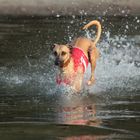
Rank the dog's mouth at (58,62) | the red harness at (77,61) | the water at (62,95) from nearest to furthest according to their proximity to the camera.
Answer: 1. the water at (62,95)
2. the dog's mouth at (58,62)
3. the red harness at (77,61)

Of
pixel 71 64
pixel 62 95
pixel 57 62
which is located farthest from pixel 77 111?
pixel 71 64

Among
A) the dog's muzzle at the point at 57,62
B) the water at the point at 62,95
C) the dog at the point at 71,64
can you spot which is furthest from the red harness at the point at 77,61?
the dog's muzzle at the point at 57,62

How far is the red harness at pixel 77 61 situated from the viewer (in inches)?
335

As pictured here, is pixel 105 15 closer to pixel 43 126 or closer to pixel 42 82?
pixel 42 82

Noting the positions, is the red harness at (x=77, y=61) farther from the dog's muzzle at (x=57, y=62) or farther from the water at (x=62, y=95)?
the dog's muzzle at (x=57, y=62)

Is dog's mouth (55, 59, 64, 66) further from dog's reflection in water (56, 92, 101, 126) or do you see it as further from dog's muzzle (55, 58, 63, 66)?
dog's reflection in water (56, 92, 101, 126)

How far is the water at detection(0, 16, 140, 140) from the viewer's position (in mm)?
6163

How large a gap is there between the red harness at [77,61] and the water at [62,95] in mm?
116

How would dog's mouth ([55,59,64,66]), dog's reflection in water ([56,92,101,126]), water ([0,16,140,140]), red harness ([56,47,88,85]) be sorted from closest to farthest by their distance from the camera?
1. water ([0,16,140,140])
2. dog's reflection in water ([56,92,101,126])
3. dog's mouth ([55,59,64,66])
4. red harness ([56,47,88,85])

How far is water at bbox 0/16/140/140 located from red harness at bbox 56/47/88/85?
0.38 ft

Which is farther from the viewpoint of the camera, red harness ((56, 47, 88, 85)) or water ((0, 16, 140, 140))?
red harness ((56, 47, 88, 85))

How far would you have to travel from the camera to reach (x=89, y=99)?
321 inches

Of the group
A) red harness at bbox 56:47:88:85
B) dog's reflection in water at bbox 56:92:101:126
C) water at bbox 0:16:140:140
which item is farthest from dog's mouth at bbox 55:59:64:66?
dog's reflection in water at bbox 56:92:101:126

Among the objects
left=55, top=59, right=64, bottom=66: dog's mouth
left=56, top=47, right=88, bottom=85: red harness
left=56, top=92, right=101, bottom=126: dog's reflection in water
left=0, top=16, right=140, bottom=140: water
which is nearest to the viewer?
left=0, top=16, right=140, bottom=140: water
